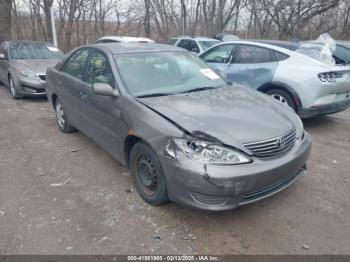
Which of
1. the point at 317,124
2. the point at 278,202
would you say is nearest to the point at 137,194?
the point at 278,202

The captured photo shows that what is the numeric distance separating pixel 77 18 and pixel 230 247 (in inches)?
656

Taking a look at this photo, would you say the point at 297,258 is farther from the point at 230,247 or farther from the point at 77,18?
the point at 77,18

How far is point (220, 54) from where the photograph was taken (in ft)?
21.6

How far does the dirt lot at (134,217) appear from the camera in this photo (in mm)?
2531

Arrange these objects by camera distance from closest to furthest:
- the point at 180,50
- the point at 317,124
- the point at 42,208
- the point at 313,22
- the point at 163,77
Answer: the point at 42,208
the point at 163,77
the point at 180,50
the point at 317,124
the point at 313,22

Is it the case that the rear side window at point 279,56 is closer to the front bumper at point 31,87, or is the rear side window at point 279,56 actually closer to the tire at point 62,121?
the tire at point 62,121

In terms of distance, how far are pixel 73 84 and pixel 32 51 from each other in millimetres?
4990

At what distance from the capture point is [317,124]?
5.68 metres

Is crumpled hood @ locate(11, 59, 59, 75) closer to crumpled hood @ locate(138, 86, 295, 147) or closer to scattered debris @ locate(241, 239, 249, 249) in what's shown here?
crumpled hood @ locate(138, 86, 295, 147)

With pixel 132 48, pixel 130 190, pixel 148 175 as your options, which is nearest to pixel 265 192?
pixel 148 175

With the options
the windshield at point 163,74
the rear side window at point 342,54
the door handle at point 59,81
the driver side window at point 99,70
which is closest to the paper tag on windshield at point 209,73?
the windshield at point 163,74

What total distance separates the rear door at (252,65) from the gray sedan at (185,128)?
6.46 feet

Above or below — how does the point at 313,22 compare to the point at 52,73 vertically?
above

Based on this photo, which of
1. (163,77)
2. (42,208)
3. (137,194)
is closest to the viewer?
(42,208)
